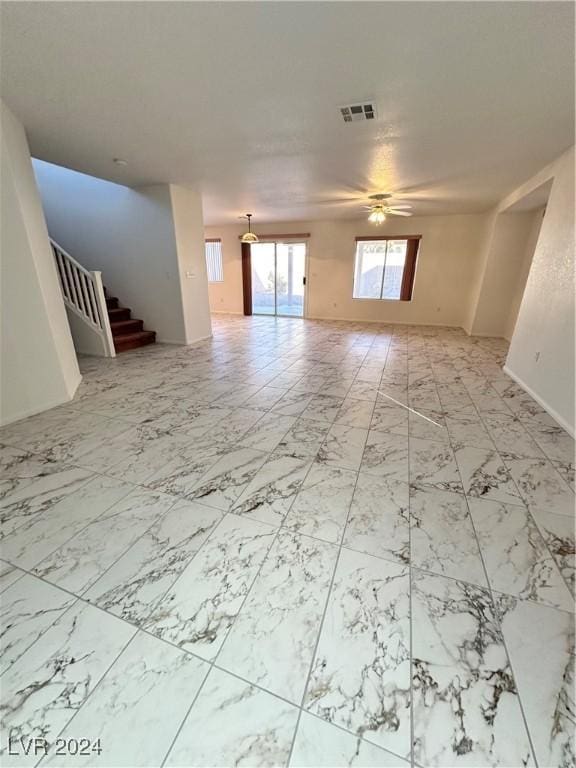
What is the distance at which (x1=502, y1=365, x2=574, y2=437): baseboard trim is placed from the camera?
8.55ft

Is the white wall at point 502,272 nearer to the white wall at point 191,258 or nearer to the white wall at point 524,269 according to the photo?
the white wall at point 524,269

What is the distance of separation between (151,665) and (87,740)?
202mm

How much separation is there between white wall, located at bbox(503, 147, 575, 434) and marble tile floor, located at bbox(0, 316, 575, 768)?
20.5 inches

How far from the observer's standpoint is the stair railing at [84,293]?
14.0 feet

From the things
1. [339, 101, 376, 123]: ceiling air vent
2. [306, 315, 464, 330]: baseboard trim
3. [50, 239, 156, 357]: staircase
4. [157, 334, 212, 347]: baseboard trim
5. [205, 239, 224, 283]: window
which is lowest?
[157, 334, 212, 347]: baseboard trim

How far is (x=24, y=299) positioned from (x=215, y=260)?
22.1 feet

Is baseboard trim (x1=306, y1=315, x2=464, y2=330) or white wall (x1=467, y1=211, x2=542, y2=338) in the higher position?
white wall (x1=467, y1=211, x2=542, y2=338)

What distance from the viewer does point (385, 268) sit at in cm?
740

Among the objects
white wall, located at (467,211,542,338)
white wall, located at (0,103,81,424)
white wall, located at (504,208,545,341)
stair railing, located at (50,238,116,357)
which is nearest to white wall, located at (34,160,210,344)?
stair railing, located at (50,238,116,357)

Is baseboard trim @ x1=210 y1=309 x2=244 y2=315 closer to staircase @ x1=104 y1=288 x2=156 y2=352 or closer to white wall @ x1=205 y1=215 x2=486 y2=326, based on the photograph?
white wall @ x1=205 y1=215 x2=486 y2=326

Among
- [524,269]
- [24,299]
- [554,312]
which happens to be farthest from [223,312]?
[554,312]

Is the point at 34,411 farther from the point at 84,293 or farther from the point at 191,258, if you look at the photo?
the point at 191,258

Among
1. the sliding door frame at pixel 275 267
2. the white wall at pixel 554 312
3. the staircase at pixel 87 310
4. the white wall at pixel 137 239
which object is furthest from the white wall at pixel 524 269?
the staircase at pixel 87 310

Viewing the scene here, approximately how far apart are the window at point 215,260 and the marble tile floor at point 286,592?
22.8ft
